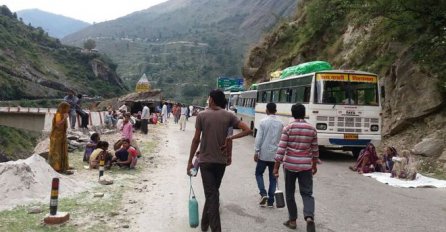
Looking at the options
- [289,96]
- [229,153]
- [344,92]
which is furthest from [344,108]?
[229,153]

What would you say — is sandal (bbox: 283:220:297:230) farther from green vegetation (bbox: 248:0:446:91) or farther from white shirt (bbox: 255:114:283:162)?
green vegetation (bbox: 248:0:446:91)

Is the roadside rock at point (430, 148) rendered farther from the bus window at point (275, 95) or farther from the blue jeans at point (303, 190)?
the blue jeans at point (303, 190)

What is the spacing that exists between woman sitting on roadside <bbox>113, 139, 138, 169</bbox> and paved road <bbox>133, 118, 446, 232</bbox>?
0.68 m

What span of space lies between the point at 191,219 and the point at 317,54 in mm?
28264

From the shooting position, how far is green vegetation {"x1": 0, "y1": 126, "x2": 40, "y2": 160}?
203 ft

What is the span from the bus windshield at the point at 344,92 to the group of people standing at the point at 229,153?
9427mm

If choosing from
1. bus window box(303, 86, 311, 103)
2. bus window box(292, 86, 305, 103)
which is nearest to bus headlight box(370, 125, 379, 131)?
bus window box(303, 86, 311, 103)

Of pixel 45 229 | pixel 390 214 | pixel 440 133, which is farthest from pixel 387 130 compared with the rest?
pixel 45 229

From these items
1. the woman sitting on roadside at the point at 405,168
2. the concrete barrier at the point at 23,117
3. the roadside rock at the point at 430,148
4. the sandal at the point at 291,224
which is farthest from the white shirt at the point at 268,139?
the concrete barrier at the point at 23,117

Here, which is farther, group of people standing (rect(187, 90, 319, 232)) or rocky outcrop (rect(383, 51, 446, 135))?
rocky outcrop (rect(383, 51, 446, 135))

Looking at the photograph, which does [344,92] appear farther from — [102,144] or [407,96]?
[102,144]

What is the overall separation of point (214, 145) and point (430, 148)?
10.9 m

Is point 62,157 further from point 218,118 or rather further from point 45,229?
point 218,118

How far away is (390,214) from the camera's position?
8133mm
